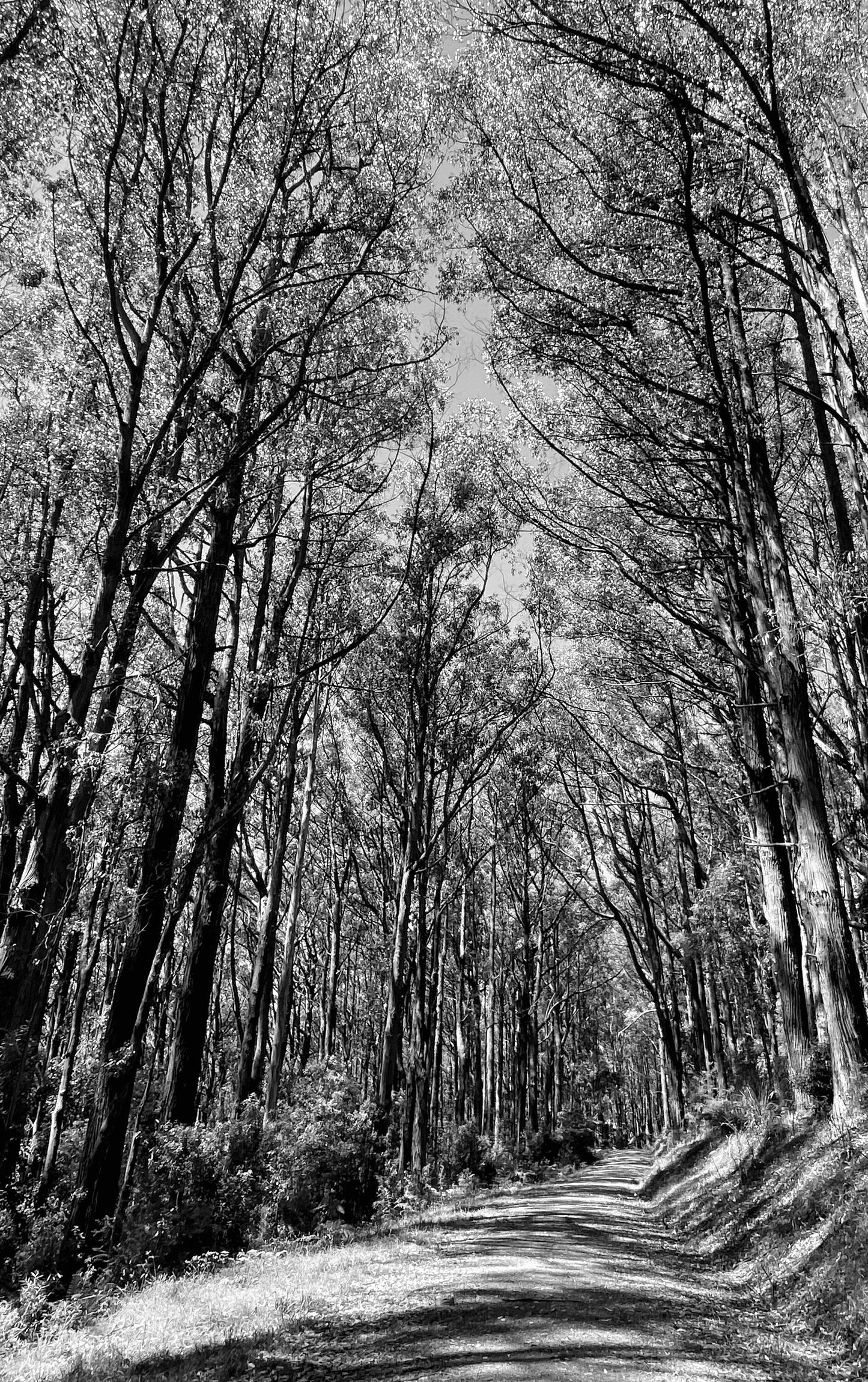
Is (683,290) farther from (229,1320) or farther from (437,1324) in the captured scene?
(229,1320)

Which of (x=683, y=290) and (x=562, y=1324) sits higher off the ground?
(x=683, y=290)

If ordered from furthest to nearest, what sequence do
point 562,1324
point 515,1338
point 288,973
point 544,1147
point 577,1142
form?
point 577,1142 → point 544,1147 → point 288,973 → point 562,1324 → point 515,1338

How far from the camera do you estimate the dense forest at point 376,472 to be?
7160 mm

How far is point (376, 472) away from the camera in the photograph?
14508mm

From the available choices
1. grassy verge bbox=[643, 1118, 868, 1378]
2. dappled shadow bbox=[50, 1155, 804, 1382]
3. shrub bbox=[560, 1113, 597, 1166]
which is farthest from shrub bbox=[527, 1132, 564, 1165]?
dappled shadow bbox=[50, 1155, 804, 1382]

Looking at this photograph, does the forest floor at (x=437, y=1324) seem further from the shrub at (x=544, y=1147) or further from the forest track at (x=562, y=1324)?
the shrub at (x=544, y=1147)

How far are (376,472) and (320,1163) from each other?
11422 mm

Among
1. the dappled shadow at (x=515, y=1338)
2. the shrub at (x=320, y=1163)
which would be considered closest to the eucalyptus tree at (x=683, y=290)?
the dappled shadow at (x=515, y=1338)

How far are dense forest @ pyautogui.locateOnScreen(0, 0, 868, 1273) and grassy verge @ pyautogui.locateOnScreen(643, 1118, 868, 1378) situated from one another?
29.2 inches

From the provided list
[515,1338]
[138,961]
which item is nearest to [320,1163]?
[138,961]

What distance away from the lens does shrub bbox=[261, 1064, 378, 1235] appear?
32.3 ft

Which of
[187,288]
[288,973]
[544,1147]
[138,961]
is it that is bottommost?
[544,1147]

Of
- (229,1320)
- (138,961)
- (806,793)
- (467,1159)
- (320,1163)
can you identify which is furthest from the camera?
(467,1159)

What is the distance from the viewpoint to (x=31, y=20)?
4.73 meters
